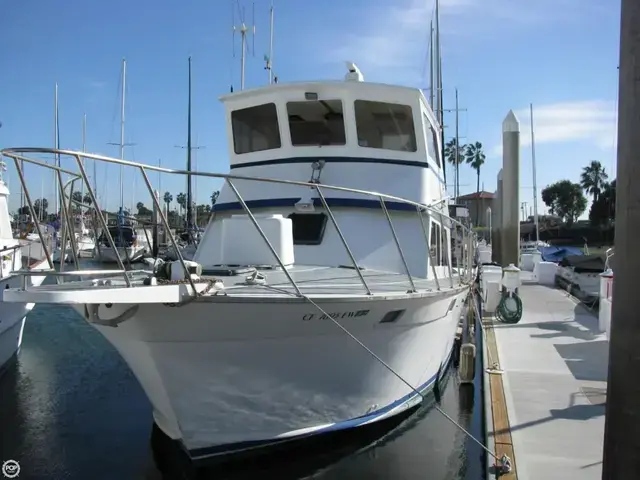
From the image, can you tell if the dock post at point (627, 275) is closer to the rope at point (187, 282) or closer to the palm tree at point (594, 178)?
the rope at point (187, 282)

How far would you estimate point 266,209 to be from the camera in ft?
25.2

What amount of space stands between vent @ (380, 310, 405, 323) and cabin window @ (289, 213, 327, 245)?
6.07ft

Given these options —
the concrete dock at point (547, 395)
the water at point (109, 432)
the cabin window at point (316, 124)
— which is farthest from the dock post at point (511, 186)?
the cabin window at point (316, 124)

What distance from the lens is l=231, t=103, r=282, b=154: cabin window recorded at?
315 inches

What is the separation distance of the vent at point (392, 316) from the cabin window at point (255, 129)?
3271 millimetres

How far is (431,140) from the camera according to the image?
8828 millimetres

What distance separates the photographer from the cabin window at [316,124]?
7.82 m

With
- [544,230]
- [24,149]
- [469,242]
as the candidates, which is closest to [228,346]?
[24,149]

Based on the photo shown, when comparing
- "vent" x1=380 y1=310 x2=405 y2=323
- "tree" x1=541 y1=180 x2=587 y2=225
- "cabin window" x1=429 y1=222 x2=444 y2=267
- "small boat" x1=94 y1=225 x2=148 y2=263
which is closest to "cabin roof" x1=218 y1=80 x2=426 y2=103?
"cabin window" x1=429 y1=222 x2=444 y2=267

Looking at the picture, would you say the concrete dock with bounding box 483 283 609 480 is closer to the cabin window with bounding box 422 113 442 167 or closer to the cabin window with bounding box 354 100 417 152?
the cabin window with bounding box 422 113 442 167

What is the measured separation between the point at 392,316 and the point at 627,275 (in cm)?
300

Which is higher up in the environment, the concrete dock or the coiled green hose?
the coiled green hose

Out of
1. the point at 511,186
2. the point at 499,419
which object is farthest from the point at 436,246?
the point at 511,186

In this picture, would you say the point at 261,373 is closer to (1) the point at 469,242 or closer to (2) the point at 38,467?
(2) the point at 38,467
